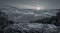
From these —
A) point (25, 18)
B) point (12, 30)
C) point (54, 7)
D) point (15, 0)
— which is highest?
point (15, 0)

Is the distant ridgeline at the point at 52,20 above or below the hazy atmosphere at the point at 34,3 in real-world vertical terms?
below

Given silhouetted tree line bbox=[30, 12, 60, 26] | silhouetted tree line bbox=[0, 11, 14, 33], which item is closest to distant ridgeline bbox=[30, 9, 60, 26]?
silhouetted tree line bbox=[30, 12, 60, 26]

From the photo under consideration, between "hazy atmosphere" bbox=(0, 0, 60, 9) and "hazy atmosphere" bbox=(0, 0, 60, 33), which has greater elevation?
"hazy atmosphere" bbox=(0, 0, 60, 9)

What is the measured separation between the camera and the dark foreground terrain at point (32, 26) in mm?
871

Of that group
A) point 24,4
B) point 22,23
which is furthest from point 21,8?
point 22,23

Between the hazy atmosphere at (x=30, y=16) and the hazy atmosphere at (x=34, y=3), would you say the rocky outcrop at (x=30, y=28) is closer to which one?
the hazy atmosphere at (x=30, y=16)

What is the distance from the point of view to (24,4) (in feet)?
3.08

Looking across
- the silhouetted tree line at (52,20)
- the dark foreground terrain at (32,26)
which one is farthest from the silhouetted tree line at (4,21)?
the silhouetted tree line at (52,20)

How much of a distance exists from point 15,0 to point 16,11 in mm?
132

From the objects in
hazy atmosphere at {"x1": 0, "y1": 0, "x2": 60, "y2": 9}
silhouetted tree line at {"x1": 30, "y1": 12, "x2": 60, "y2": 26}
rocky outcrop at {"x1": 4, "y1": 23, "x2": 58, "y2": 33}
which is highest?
hazy atmosphere at {"x1": 0, "y1": 0, "x2": 60, "y2": 9}

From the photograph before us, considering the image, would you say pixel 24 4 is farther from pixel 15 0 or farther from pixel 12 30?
pixel 12 30

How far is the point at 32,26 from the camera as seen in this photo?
2.91 ft

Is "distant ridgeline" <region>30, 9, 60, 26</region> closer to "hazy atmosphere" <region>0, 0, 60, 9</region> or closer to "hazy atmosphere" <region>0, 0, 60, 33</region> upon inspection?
"hazy atmosphere" <region>0, 0, 60, 33</region>

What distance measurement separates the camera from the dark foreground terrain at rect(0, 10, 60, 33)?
0.87 meters
